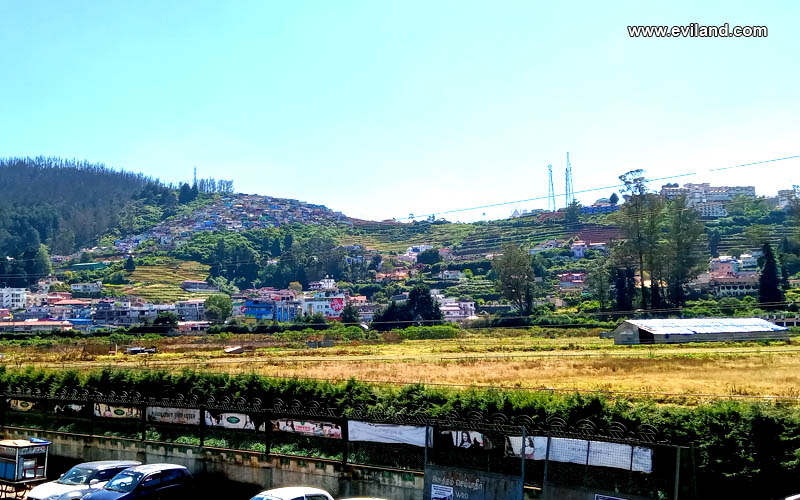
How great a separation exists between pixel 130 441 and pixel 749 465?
19290 millimetres

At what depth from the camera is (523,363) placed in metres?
45.2

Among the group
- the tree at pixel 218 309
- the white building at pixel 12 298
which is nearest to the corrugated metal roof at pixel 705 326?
the tree at pixel 218 309

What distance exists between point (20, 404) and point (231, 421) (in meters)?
13.0

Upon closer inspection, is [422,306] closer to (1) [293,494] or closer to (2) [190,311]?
(2) [190,311]

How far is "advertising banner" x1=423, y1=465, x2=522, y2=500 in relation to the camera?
15.5 m

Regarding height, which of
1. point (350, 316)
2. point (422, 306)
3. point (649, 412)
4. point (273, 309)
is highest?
point (422, 306)

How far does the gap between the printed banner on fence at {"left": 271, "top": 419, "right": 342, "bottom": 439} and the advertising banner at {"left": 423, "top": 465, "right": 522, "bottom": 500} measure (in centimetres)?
410

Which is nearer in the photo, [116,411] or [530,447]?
[530,447]

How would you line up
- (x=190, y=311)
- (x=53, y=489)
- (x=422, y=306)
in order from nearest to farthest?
(x=53, y=489) < (x=422, y=306) < (x=190, y=311)

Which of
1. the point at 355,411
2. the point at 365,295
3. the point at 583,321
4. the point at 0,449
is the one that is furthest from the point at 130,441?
the point at 365,295

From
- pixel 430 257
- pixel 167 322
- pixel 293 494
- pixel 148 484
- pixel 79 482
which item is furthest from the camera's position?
pixel 430 257

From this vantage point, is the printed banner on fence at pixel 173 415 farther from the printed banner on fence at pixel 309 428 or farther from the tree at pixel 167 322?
the tree at pixel 167 322

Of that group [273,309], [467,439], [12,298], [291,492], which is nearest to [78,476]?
[291,492]

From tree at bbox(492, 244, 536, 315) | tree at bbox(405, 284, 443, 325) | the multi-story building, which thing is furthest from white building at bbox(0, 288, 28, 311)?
tree at bbox(492, 244, 536, 315)
